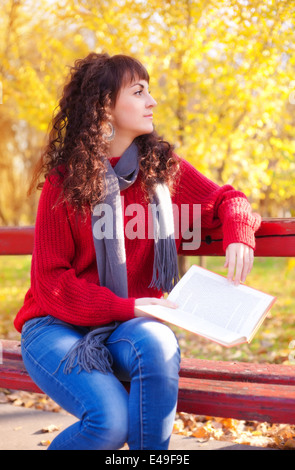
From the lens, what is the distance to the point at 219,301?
192 centimetres

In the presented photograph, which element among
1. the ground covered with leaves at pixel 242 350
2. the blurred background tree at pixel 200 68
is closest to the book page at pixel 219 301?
A: the ground covered with leaves at pixel 242 350

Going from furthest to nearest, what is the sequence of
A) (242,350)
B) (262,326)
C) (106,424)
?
(262,326) < (242,350) < (106,424)

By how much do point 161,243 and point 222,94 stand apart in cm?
330

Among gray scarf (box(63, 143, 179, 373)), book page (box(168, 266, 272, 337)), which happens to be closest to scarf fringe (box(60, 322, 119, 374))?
gray scarf (box(63, 143, 179, 373))

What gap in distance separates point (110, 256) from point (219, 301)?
47cm

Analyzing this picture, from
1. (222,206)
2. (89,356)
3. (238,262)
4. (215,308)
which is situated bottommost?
(89,356)

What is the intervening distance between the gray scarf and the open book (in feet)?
0.58

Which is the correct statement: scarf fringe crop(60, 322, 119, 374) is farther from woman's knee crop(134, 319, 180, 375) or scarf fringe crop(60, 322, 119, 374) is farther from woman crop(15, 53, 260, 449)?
woman's knee crop(134, 319, 180, 375)

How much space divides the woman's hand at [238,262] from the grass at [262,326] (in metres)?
2.24

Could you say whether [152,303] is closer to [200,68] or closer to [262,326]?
[200,68]

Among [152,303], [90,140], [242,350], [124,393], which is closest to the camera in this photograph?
[124,393]

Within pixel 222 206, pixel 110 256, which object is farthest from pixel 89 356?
pixel 222 206

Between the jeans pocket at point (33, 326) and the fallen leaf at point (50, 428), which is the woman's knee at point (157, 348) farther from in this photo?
the fallen leaf at point (50, 428)

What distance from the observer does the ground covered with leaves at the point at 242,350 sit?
2672 millimetres
